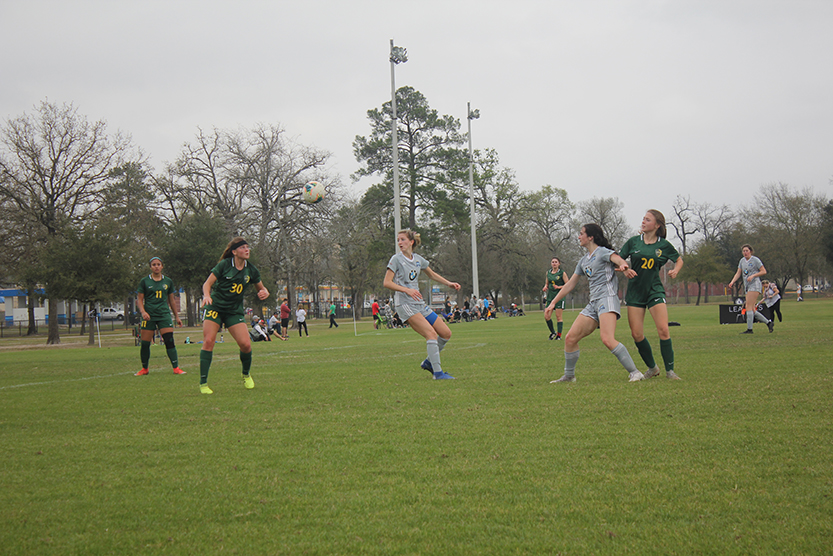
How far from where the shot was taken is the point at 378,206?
50.7m

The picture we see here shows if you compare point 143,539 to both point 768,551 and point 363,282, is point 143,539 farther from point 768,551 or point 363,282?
point 363,282

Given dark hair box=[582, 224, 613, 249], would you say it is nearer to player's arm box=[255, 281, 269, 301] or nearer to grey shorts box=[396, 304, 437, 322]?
grey shorts box=[396, 304, 437, 322]

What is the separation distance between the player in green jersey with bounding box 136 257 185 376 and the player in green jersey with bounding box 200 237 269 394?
3311mm

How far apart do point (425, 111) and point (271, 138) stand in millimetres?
13388

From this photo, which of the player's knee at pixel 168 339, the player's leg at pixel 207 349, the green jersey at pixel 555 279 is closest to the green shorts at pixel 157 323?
the player's knee at pixel 168 339

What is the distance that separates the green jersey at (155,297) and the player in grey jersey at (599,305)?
7.53 metres

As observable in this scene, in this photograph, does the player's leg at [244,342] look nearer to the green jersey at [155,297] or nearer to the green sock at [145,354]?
the green sock at [145,354]

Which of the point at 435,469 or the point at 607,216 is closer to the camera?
the point at 435,469

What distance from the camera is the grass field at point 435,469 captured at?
305 centimetres

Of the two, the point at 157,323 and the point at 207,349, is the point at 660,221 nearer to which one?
the point at 207,349

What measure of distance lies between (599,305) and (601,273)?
0.41 m

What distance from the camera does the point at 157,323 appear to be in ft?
38.5

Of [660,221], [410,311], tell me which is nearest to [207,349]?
[410,311]

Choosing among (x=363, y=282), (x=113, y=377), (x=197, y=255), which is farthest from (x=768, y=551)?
(x=363, y=282)
